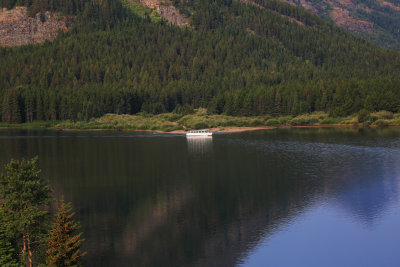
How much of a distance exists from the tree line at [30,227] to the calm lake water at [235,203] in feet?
27.2

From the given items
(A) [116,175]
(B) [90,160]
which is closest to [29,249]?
(A) [116,175]

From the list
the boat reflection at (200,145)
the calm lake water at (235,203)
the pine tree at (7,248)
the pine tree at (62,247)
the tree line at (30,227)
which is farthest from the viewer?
the boat reflection at (200,145)

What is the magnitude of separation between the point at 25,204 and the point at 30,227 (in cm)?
322

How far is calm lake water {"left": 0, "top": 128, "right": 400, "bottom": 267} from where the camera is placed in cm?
4897

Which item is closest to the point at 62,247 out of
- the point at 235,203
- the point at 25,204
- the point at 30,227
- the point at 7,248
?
the point at 7,248

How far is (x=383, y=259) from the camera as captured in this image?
47594mm

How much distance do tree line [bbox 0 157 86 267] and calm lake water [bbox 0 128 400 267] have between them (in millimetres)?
8304

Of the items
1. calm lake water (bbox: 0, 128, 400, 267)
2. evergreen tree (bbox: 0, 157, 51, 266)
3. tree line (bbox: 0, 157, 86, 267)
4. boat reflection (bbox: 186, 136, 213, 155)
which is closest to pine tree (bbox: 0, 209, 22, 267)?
tree line (bbox: 0, 157, 86, 267)

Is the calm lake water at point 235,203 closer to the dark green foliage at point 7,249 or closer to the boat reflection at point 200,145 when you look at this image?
the boat reflection at point 200,145

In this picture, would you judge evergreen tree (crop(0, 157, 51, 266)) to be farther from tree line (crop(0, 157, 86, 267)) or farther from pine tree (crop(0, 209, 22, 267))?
pine tree (crop(0, 209, 22, 267))

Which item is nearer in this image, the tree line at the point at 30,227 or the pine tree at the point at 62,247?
the pine tree at the point at 62,247

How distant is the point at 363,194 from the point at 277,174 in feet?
68.4

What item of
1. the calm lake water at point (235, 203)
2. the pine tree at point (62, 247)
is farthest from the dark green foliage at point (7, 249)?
the calm lake water at point (235, 203)

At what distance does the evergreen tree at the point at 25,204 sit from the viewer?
130 feet
